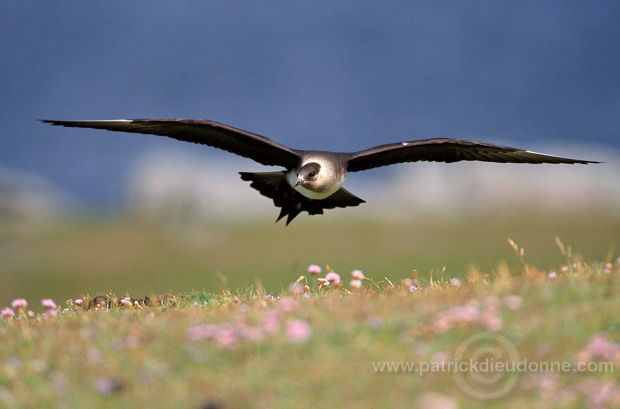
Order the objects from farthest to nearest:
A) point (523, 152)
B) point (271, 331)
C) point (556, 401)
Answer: point (523, 152)
point (271, 331)
point (556, 401)

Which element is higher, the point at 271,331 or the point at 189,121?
the point at 189,121

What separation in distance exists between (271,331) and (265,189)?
19.7 feet

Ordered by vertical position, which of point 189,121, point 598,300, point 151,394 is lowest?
point 151,394

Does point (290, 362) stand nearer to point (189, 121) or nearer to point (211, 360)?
point (211, 360)

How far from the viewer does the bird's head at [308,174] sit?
31.9ft

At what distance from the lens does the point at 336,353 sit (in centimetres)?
463

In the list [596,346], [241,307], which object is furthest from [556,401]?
[241,307]

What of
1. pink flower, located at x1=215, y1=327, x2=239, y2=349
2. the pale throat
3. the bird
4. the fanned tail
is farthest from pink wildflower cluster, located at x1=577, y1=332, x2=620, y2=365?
the fanned tail

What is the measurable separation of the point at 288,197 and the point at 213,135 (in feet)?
5.47

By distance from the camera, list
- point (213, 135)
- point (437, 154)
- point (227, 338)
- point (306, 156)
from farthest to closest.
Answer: point (437, 154) → point (306, 156) → point (213, 135) → point (227, 338)

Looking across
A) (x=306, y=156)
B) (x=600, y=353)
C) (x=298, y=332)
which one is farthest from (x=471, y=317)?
(x=306, y=156)

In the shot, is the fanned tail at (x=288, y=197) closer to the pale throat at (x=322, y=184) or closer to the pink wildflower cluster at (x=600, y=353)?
the pale throat at (x=322, y=184)

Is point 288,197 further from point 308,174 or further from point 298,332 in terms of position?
point 298,332

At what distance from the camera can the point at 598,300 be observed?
5.54 metres
